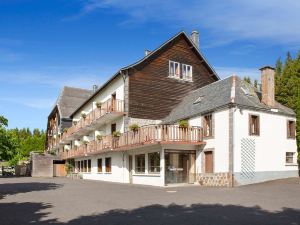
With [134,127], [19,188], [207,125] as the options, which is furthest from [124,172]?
[19,188]

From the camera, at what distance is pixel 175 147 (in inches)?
974

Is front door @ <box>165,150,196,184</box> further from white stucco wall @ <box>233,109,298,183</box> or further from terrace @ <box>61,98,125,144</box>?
terrace @ <box>61,98,125,144</box>

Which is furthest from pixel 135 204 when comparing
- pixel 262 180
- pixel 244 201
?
pixel 262 180

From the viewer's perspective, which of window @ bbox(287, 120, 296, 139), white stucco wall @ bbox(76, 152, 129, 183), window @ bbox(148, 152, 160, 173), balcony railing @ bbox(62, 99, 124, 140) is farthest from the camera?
balcony railing @ bbox(62, 99, 124, 140)

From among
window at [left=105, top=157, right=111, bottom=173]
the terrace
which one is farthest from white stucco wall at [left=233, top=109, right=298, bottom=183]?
window at [left=105, top=157, right=111, bottom=173]

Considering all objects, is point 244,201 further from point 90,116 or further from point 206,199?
point 90,116

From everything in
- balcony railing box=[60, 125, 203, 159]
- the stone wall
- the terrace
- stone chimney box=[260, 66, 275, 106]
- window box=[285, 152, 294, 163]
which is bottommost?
the stone wall

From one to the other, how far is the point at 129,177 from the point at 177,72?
1001 cm

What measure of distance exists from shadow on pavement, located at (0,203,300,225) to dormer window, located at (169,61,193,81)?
20.0 meters

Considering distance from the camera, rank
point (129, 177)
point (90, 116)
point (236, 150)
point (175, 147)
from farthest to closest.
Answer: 1. point (90, 116)
2. point (129, 177)
3. point (175, 147)
4. point (236, 150)

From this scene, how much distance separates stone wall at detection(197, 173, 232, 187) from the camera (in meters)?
22.2

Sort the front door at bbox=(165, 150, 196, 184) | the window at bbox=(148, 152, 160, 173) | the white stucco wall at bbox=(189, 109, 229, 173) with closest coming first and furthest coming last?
the white stucco wall at bbox=(189, 109, 229, 173), the front door at bbox=(165, 150, 196, 184), the window at bbox=(148, 152, 160, 173)

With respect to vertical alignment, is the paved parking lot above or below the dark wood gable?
below

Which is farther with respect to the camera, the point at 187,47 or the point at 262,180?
the point at 187,47
